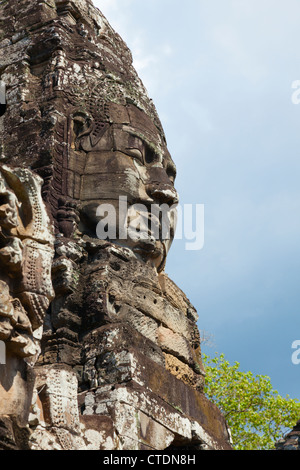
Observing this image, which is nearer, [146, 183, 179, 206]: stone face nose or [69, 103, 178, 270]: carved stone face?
[69, 103, 178, 270]: carved stone face

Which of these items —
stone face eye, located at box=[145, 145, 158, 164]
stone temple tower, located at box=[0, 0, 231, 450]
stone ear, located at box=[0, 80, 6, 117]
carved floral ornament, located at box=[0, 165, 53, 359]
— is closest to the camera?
carved floral ornament, located at box=[0, 165, 53, 359]

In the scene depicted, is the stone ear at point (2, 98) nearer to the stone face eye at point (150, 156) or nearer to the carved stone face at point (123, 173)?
the carved stone face at point (123, 173)

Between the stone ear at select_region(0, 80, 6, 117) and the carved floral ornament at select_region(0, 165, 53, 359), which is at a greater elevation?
the stone ear at select_region(0, 80, 6, 117)

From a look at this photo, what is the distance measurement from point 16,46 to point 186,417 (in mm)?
4764

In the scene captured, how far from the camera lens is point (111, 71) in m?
8.72

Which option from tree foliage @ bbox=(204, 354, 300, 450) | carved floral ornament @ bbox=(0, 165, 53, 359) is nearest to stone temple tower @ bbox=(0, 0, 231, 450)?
carved floral ornament @ bbox=(0, 165, 53, 359)

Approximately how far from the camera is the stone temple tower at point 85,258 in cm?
499

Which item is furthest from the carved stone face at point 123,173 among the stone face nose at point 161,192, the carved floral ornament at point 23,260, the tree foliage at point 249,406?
the tree foliage at point 249,406

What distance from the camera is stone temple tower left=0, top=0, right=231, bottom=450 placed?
16.4ft

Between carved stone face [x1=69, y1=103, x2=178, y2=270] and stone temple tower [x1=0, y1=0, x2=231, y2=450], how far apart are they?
0.01 meters

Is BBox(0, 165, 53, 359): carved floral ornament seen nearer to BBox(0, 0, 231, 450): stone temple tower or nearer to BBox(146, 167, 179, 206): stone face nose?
BBox(0, 0, 231, 450): stone temple tower

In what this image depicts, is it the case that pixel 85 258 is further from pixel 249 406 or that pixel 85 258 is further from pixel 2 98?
pixel 249 406
